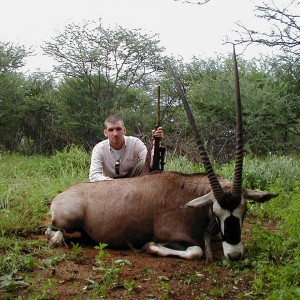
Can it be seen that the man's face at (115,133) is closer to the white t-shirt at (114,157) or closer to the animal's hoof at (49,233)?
the white t-shirt at (114,157)

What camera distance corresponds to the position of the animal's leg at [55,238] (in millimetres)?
4527

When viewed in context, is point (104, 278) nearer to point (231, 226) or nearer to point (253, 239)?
point (231, 226)

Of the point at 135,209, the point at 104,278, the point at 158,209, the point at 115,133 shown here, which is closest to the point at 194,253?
the point at 158,209

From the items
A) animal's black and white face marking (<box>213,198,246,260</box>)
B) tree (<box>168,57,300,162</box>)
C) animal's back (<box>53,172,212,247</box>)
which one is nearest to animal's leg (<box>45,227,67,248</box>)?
animal's back (<box>53,172,212,247</box>)

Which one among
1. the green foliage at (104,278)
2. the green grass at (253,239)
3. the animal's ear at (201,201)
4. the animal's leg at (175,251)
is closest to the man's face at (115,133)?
the green grass at (253,239)

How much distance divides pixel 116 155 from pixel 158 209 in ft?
5.27

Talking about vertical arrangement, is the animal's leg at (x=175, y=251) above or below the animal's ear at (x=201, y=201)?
below

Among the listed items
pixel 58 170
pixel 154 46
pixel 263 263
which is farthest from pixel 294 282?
pixel 154 46

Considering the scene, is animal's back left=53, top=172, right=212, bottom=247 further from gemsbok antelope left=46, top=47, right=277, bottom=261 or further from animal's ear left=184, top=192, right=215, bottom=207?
animal's ear left=184, top=192, right=215, bottom=207

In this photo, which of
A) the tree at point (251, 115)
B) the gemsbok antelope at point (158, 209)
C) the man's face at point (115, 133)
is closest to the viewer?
the gemsbok antelope at point (158, 209)

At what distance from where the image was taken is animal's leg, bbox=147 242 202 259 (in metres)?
4.18

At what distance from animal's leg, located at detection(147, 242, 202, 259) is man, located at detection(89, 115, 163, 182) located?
1.60 meters

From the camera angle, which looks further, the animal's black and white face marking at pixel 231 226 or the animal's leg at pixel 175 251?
the animal's leg at pixel 175 251

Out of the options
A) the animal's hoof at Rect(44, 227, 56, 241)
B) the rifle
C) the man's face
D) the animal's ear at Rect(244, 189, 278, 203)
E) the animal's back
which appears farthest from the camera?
the man's face
